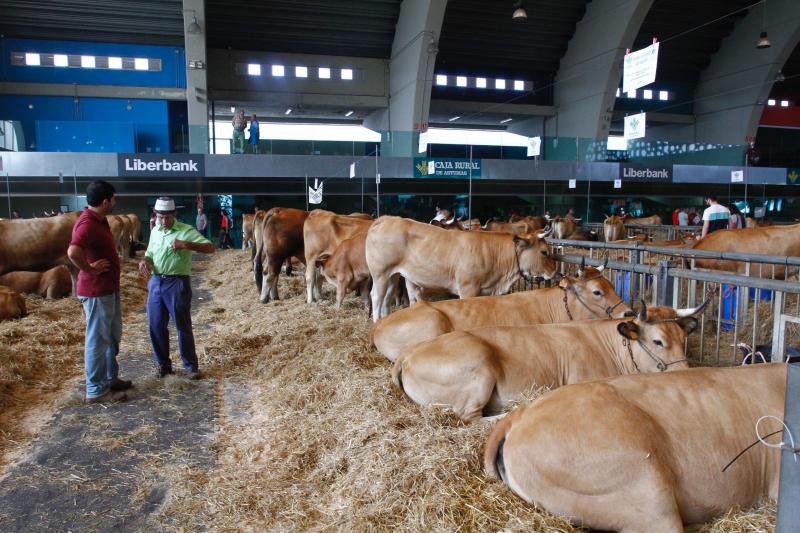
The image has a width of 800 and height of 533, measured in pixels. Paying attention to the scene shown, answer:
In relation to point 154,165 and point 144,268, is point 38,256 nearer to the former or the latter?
point 144,268

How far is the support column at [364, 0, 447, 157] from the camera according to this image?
2347 centimetres

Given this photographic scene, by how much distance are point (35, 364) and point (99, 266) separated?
6.39 ft

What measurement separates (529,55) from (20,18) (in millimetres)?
23197

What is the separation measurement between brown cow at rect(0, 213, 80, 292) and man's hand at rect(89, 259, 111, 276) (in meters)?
5.19

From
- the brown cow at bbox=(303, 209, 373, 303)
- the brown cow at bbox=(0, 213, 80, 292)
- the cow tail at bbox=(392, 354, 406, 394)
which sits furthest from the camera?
the brown cow at bbox=(303, 209, 373, 303)

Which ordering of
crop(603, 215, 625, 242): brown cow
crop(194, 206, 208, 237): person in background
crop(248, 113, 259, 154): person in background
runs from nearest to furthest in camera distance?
crop(603, 215, 625, 242): brown cow < crop(194, 206, 208, 237): person in background < crop(248, 113, 259, 154): person in background

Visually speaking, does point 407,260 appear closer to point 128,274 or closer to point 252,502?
point 252,502

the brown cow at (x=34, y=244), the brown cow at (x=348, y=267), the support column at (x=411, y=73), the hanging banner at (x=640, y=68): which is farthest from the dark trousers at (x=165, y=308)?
the support column at (x=411, y=73)

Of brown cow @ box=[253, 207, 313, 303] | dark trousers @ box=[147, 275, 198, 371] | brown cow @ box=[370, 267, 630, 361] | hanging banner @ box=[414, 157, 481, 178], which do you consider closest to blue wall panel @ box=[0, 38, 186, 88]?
hanging banner @ box=[414, 157, 481, 178]

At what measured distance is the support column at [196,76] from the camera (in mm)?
22419

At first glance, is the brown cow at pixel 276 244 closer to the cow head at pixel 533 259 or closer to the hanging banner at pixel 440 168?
the cow head at pixel 533 259

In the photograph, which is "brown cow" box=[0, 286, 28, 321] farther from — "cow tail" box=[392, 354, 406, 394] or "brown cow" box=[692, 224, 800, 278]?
"brown cow" box=[692, 224, 800, 278]

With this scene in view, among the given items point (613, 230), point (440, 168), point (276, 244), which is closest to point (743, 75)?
point (440, 168)

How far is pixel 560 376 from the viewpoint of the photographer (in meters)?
4.26
